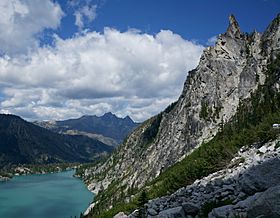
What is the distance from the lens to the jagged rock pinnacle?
180 m

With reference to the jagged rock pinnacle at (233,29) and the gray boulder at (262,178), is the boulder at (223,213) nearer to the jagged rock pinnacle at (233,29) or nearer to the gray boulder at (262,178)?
the gray boulder at (262,178)

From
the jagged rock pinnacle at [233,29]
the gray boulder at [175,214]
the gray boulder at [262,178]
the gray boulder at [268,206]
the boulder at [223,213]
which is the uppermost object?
the jagged rock pinnacle at [233,29]

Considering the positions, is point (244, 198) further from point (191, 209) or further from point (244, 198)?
point (191, 209)

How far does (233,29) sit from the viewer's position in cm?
18225

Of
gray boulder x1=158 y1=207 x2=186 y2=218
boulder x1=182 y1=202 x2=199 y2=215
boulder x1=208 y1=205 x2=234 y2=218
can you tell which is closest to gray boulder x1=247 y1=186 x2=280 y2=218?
boulder x1=208 y1=205 x2=234 y2=218

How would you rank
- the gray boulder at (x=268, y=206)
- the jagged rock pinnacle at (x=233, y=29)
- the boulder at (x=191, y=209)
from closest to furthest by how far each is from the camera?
1. the gray boulder at (x=268, y=206)
2. the boulder at (x=191, y=209)
3. the jagged rock pinnacle at (x=233, y=29)

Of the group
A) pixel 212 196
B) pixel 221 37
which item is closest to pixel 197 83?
pixel 221 37

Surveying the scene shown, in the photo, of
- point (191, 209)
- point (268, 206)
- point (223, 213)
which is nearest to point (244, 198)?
point (223, 213)

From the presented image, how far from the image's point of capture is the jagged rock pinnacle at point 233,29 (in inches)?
7087

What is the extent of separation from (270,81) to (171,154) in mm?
61311

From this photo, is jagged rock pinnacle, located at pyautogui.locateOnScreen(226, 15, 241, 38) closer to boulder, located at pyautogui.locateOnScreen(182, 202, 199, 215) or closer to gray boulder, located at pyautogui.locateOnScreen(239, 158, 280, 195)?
gray boulder, located at pyautogui.locateOnScreen(239, 158, 280, 195)

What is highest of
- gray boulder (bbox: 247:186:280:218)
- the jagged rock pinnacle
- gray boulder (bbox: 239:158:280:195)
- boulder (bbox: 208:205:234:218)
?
the jagged rock pinnacle

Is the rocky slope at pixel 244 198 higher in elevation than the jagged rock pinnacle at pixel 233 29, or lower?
lower

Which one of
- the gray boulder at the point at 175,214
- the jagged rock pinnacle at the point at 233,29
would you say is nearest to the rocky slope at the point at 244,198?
the gray boulder at the point at 175,214
